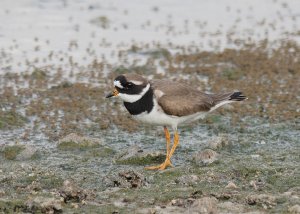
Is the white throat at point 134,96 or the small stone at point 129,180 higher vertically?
the white throat at point 134,96

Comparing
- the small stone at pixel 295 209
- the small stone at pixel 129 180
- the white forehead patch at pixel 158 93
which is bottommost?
the small stone at pixel 129 180

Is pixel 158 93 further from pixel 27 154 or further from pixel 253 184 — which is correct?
pixel 27 154

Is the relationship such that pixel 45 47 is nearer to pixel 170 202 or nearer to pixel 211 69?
pixel 211 69

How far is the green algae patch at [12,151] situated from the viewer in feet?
31.8

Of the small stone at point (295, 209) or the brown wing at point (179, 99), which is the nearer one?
the small stone at point (295, 209)

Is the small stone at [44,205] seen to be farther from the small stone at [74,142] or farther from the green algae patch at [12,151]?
the small stone at [74,142]

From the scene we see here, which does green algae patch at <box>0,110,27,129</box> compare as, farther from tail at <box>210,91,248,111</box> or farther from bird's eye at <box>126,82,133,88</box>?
tail at <box>210,91,248,111</box>

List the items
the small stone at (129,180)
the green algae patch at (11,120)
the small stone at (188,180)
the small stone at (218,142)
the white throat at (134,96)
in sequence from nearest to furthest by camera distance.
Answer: the small stone at (129,180), the small stone at (188,180), the white throat at (134,96), the small stone at (218,142), the green algae patch at (11,120)

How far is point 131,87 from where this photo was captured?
921cm

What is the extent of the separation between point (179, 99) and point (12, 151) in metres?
2.40

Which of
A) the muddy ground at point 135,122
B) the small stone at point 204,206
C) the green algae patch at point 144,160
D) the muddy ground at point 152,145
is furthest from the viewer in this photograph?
the green algae patch at point 144,160

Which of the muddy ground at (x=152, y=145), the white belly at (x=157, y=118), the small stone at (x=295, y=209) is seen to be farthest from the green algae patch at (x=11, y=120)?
the small stone at (x=295, y=209)

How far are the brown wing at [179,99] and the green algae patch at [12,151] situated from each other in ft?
6.70

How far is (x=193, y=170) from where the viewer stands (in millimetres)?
8891
